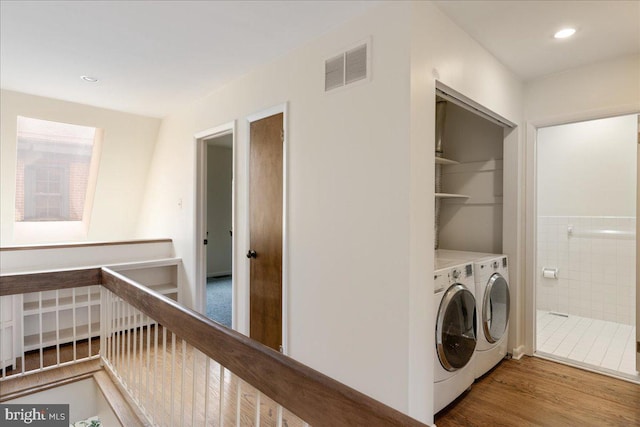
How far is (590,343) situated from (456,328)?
2.14m

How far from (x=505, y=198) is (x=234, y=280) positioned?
2599 millimetres

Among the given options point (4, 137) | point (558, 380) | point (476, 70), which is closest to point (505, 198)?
point (476, 70)

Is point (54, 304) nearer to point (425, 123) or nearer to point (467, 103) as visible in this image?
point (425, 123)

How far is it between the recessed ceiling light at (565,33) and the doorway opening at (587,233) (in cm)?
140

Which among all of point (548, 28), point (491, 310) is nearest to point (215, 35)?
point (548, 28)

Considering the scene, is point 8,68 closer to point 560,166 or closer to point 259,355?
point 259,355

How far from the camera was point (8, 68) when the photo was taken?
288cm

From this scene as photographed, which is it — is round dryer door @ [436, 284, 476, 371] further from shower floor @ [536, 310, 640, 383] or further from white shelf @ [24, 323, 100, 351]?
white shelf @ [24, 323, 100, 351]

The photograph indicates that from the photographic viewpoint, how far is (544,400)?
7.72 feet

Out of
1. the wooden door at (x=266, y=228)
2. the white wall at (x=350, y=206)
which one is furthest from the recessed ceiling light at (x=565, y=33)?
the wooden door at (x=266, y=228)

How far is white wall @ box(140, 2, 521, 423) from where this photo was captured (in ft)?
6.02

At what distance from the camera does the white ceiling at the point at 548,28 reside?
1950 mm

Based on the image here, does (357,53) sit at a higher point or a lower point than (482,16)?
lower

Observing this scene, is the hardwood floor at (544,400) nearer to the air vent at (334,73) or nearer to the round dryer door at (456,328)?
the round dryer door at (456,328)
